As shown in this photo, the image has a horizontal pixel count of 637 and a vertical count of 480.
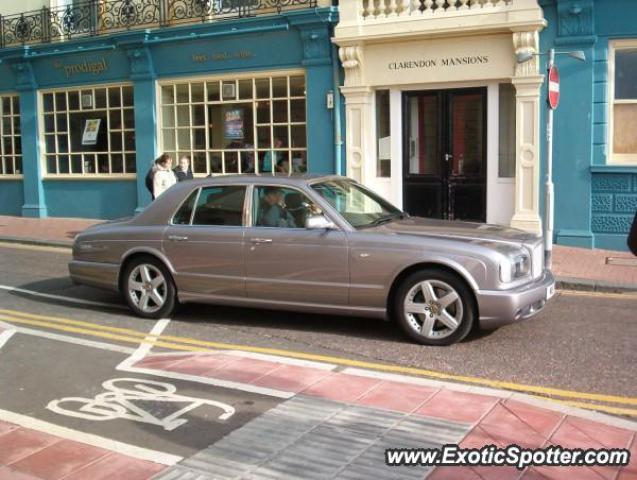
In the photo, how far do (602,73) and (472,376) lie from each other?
8344 millimetres

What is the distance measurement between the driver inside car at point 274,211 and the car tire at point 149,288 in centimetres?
127

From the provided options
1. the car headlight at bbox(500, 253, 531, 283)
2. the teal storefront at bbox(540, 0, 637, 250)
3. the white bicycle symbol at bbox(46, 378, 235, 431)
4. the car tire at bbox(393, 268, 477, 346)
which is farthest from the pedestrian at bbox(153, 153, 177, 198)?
the car headlight at bbox(500, 253, 531, 283)

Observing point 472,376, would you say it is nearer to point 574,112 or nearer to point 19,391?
point 19,391

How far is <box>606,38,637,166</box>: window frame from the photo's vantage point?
1232 centimetres

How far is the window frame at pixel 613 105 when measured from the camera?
12320 millimetres

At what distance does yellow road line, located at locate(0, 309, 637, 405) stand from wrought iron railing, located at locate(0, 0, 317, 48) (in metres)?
9.10

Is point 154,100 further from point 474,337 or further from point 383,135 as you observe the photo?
point 474,337

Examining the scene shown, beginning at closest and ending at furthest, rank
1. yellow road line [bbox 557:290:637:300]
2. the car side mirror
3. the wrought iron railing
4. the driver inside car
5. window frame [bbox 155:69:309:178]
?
the car side mirror < the driver inside car < yellow road line [bbox 557:290:637:300] < window frame [bbox 155:69:309:178] < the wrought iron railing

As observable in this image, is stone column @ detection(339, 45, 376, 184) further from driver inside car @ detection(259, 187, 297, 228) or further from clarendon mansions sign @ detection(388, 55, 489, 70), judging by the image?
driver inside car @ detection(259, 187, 297, 228)

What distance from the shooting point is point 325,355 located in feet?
21.4

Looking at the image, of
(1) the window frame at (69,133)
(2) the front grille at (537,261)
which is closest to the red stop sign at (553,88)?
(2) the front grille at (537,261)

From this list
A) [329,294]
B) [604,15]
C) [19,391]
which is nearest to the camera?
[19,391]

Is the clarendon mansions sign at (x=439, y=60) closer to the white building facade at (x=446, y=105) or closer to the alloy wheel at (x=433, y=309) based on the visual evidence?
the white building facade at (x=446, y=105)

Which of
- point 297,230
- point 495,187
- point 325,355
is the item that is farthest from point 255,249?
point 495,187
